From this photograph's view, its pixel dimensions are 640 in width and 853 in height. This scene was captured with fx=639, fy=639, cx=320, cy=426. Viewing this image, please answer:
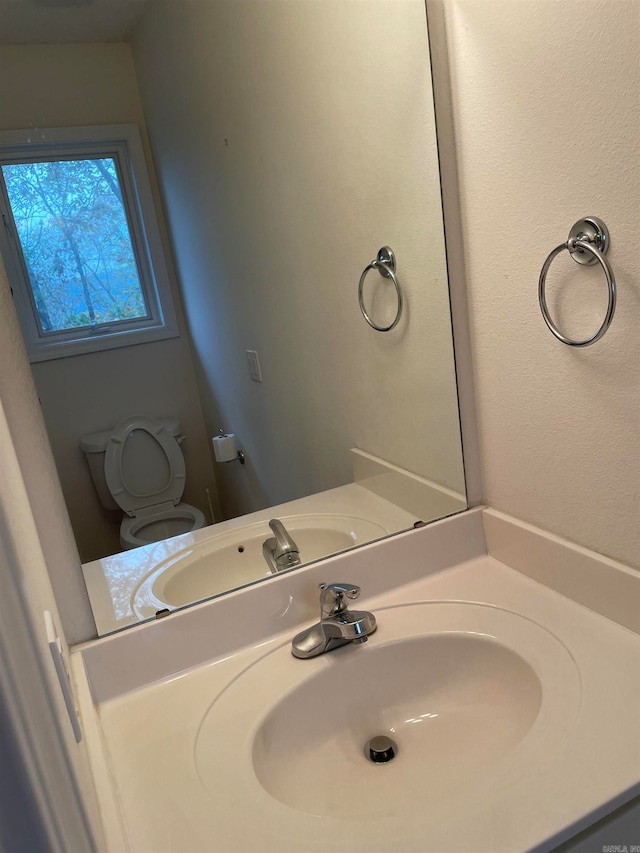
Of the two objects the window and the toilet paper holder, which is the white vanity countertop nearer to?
the toilet paper holder

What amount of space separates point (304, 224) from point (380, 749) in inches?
36.6

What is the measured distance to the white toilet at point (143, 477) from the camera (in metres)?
1.07

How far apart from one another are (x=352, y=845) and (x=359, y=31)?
1.27m

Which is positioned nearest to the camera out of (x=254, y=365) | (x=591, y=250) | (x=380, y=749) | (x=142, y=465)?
(x=591, y=250)

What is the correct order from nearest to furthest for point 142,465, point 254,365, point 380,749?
point 380,749 < point 142,465 < point 254,365

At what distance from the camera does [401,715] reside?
41.7 inches

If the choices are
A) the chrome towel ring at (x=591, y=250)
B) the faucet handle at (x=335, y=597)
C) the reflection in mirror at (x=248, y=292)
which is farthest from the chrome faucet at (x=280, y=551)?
the chrome towel ring at (x=591, y=250)

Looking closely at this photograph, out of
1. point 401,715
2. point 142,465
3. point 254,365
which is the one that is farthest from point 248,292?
point 401,715

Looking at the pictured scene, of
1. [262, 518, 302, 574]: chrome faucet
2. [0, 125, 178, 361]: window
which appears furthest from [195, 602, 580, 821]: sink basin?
[0, 125, 178, 361]: window

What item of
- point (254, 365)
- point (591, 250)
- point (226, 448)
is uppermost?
point (591, 250)

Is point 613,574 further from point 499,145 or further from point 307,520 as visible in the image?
point 499,145

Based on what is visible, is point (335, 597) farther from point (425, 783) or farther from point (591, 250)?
point (591, 250)

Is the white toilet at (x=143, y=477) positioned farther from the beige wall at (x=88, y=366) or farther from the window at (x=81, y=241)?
the window at (x=81, y=241)

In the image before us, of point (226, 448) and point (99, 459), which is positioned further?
point (226, 448)
